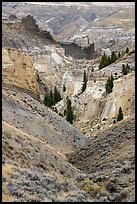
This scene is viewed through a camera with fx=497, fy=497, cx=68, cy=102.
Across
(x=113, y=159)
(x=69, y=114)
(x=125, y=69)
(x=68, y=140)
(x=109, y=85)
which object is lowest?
(x=69, y=114)

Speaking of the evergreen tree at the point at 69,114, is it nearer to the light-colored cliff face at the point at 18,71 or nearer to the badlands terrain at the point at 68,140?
the badlands terrain at the point at 68,140

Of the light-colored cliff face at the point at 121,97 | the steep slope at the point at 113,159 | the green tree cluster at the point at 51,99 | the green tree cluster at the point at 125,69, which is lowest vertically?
the green tree cluster at the point at 51,99

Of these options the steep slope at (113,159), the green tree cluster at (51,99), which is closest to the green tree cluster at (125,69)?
the green tree cluster at (51,99)

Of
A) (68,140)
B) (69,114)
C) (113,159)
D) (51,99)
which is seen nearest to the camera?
(113,159)

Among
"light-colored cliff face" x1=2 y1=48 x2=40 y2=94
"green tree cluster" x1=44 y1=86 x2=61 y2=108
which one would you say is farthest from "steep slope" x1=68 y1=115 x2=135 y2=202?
"green tree cluster" x1=44 y1=86 x2=61 y2=108

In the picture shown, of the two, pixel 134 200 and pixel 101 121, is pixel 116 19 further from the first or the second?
pixel 134 200

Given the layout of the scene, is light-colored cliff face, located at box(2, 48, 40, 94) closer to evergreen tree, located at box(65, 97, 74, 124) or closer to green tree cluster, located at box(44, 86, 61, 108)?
evergreen tree, located at box(65, 97, 74, 124)

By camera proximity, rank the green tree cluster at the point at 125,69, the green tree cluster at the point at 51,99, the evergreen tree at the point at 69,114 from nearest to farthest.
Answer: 1. the evergreen tree at the point at 69,114
2. the green tree cluster at the point at 51,99
3. the green tree cluster at the point at 125,69

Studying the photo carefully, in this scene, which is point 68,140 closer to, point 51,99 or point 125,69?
point 51,99

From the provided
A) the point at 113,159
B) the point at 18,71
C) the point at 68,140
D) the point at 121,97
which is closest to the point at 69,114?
the point at 121,97
